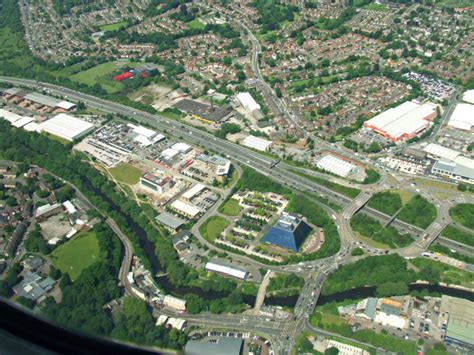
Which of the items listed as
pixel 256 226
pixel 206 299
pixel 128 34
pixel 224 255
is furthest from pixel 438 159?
pixel 128 34

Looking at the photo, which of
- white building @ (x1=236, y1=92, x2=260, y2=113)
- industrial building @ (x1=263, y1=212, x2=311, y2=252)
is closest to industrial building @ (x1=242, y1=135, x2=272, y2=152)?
white building @ (x1=236, y1=92, x2=260, y2=113)

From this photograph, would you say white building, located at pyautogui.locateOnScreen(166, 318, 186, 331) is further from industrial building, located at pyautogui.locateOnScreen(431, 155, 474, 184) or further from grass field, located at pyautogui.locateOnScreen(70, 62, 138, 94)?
grass field, located at pyautogui.locateOnScreen(70, 62, 138, 94)

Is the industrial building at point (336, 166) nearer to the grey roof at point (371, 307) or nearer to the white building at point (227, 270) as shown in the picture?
the grey roof at point (371, 307)

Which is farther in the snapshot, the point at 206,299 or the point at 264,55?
the point at 264,55

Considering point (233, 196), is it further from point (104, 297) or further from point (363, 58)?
point (363, 58)

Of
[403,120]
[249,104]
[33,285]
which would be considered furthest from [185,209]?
[403,120]
